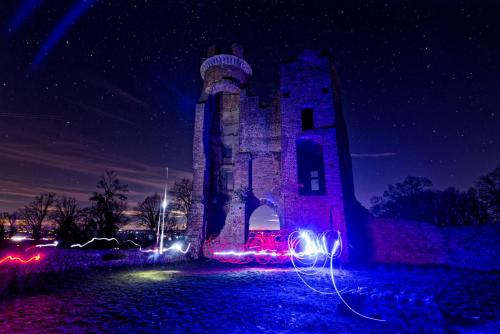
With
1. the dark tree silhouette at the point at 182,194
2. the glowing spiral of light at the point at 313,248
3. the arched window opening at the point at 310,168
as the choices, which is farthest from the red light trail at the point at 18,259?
the dark tree silhouette at the point at 182,194

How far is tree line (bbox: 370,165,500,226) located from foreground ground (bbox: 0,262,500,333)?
2481cm

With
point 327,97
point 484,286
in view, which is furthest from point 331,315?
point 327,97

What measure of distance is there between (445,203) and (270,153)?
2619 centimetres

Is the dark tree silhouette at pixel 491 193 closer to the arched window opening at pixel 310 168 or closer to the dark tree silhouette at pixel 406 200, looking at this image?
the dark tree silhouette at pixel 406 200

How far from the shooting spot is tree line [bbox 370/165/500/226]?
26672 millimetres

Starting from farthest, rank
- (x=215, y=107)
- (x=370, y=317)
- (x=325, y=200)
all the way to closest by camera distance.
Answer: (x=215, y=107), (x=325, y=200), (x=370, y=317)

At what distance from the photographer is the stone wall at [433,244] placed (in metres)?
12.0

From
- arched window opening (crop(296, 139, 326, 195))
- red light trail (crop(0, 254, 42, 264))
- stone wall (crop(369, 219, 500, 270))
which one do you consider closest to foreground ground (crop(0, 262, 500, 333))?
red light trail (crop(0, 254, 42, 264))

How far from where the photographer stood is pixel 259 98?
58.5 ft

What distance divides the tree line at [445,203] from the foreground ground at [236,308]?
24.8 meters

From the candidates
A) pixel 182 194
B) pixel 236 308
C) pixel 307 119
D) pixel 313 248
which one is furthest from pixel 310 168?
pixel 182 194

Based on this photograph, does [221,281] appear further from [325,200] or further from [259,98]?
[259,98]

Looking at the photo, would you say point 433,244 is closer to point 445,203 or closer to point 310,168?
point 310,168

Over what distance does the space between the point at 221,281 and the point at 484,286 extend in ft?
29.0
